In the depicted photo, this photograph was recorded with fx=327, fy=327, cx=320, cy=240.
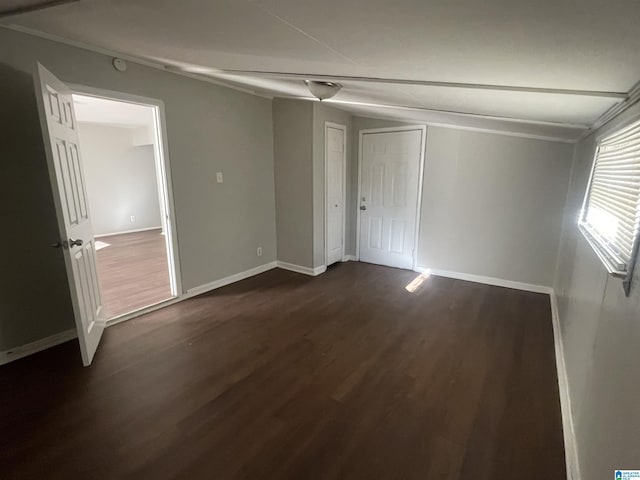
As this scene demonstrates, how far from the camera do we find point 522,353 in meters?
2.60

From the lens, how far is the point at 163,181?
3242mm

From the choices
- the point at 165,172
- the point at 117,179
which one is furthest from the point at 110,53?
the point at 117,179

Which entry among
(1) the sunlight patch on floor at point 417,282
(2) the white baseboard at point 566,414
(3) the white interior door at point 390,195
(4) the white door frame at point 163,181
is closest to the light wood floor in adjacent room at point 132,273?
(4) the white door frame at point 163,181

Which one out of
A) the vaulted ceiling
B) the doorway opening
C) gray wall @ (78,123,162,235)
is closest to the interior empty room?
the vaulted ceiling

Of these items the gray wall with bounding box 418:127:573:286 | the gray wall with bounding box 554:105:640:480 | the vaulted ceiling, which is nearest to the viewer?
the vaulted ceiling

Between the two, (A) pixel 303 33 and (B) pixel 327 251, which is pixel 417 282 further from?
(A) pixel 303 33

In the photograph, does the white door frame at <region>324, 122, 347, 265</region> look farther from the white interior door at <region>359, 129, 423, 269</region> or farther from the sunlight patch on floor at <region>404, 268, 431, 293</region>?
the sunlight patch on floor at <region>404, 268, 431, 293</region>

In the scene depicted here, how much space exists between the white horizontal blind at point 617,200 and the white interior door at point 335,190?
282 centimetres

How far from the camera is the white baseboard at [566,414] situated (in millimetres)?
1563

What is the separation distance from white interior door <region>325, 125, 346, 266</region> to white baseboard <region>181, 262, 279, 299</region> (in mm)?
902

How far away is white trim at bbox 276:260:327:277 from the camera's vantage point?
4.40 m

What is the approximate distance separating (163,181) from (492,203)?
3.70m

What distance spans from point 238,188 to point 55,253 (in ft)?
6.38

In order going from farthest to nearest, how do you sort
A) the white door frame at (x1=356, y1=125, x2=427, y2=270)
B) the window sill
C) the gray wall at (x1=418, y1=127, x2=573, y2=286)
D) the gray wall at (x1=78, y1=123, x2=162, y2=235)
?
the gray wall at (x1=78, y1=123, x2=162, y2=235), the white door frame at (x1=356, y1=125, x2=427, y2=270), the gray wall at (x1=418, y1=127, x2=573, y2=286), the window sill
